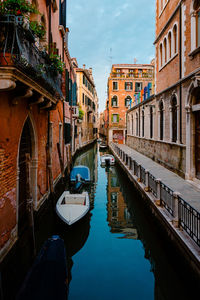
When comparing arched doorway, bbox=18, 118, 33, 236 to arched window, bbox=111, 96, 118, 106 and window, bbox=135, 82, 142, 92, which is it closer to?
arched window, bbox=111, 96, 118, 106

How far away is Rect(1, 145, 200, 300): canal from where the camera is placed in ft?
13.1

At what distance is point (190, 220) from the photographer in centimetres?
413

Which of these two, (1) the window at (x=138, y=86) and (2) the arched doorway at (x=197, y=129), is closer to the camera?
(2) the arched doorway at (x=197, y=129)

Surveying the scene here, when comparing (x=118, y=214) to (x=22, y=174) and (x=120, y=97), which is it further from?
(x=120, y=97)

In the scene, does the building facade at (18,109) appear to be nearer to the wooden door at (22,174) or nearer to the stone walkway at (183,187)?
the wooden door at (22,174)

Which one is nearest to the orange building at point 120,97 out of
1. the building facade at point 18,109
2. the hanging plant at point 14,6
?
the building facade at point 18,109

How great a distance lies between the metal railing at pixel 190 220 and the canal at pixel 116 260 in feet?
1.81

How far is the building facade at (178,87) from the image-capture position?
26.4ft

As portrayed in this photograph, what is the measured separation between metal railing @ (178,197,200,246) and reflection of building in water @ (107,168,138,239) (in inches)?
84.9

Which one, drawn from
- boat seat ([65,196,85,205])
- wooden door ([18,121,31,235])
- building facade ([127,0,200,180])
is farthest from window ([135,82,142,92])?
wooden door ([18,121,31,235])

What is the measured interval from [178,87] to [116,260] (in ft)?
24.3

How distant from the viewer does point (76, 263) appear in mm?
5000

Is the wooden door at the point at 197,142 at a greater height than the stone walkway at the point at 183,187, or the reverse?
the wooden door at the point at 197,142

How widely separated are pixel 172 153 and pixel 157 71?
5.34m
